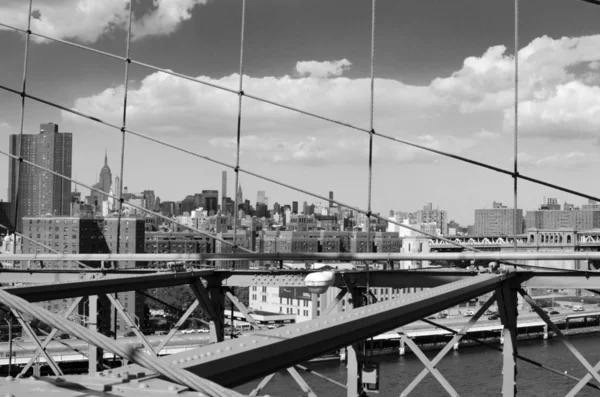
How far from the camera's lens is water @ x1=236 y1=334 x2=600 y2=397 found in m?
18.8

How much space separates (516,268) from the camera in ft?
13.4

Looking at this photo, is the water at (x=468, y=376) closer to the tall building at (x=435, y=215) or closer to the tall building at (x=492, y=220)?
the tall building at (x=435, y=215)

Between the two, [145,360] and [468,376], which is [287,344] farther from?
[468,376]

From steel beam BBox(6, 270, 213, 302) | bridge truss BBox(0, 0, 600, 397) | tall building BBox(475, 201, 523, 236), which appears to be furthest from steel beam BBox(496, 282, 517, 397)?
tall building BBox(475, 201, 523, 236)

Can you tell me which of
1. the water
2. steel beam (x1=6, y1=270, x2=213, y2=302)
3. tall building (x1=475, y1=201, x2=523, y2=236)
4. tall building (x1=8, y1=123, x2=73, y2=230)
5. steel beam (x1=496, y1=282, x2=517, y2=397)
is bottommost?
the water

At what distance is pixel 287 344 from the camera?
6.02 feet

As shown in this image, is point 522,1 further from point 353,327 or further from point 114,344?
point 114,344

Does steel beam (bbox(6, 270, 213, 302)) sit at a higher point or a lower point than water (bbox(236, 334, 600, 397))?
higher

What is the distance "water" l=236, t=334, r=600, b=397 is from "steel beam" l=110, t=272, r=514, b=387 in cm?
1500

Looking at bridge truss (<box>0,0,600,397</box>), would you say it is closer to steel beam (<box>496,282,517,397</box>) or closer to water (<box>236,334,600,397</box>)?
steel beam (<box>496,282,517,397</box>)

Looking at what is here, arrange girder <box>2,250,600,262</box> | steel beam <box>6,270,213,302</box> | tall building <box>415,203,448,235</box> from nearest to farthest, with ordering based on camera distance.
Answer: steel beam <box>6,270,213,302</box>, girder <box>2,250,600,262</box>, tall building <box>415,203,448,235</box>

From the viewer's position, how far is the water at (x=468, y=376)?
61.8 feet

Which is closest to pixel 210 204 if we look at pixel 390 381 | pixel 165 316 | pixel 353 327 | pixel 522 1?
pixel 165 316

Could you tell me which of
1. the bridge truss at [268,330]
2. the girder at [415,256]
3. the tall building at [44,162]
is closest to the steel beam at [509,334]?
the bridge truss at [268,330]
